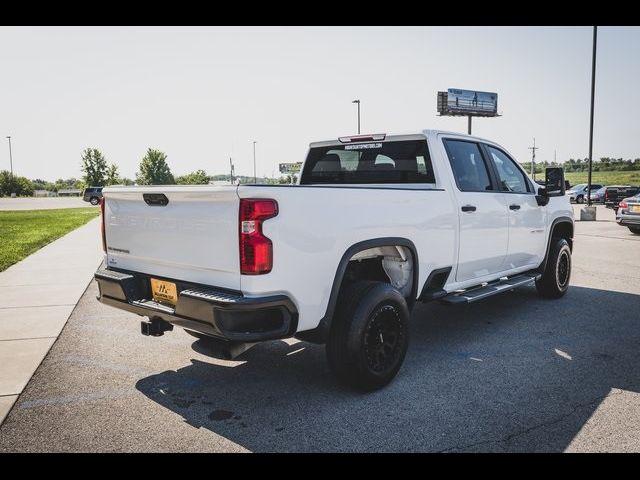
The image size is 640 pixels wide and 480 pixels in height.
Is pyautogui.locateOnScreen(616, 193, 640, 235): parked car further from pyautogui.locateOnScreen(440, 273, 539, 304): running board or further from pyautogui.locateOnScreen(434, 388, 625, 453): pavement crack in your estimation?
pyautogui.locateOnScreen(434, 388, 625, 453): pavement crack

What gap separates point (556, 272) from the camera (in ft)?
21.1

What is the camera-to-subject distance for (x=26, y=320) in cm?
570

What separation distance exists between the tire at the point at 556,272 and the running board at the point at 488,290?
55 cm

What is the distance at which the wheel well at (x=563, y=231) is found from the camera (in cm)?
661

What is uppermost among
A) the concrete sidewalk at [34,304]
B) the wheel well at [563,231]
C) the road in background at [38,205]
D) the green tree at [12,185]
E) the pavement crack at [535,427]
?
the green tree at [12,185]

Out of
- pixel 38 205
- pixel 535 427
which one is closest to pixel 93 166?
pixel 38 205

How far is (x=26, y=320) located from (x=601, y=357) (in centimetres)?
611

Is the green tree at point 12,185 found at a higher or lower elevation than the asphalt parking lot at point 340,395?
higher

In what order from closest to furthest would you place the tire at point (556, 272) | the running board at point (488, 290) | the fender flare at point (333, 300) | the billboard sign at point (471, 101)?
the fender flare at point (333, 300)
the running board at point (488, 290)
the tire at point (556, 272)
the billboard sign at point (471, 101)

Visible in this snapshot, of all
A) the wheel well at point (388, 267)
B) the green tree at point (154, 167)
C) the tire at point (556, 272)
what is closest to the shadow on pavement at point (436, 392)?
the wheel well at point (388, 267)

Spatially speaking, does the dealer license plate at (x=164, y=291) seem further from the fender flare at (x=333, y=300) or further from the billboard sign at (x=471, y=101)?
the billboard sign at (x=471, y=101)

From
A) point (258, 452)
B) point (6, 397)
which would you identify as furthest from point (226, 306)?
point (6, 397)
